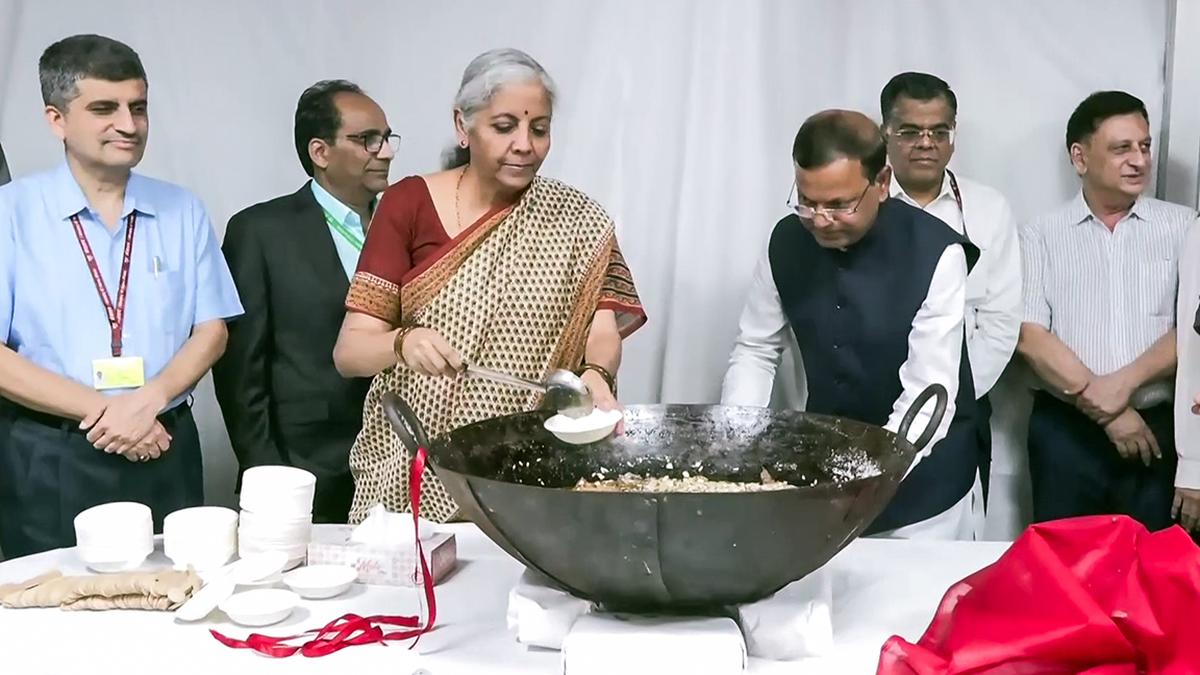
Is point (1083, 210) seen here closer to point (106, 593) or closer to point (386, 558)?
point (386, 558)

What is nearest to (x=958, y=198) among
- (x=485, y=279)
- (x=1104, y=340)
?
(x=1104, y=340)

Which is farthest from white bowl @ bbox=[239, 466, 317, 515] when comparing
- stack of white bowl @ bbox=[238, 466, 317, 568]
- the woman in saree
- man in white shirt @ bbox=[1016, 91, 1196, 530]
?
man in white shirt @ bbox=[1016, 91, 1196, 530]

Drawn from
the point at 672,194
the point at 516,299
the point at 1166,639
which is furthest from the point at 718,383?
the point at 1166,639

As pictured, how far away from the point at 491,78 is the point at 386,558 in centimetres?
92

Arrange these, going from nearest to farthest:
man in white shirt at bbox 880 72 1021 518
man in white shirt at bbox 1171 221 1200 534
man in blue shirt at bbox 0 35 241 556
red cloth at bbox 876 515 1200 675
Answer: red cloth at bbox 876 515 1200 675 → man in blue shirt at bbox 0 35 241 556 → man in white shirt at bbox 1171 221 1200 534 → man in white shirt at bbox 880 72 1021 518

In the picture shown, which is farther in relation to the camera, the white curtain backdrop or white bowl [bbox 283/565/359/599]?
the white curtain backdrop

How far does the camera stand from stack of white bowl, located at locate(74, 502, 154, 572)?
1.75 meters

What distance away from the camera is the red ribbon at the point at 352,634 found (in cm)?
149

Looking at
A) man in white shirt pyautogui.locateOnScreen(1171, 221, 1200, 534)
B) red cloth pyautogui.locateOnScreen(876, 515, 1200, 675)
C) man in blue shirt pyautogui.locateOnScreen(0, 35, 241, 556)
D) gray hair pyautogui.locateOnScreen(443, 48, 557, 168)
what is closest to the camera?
red cloth pyautogui.locateOnScreen(876, 515, 1200, 675)

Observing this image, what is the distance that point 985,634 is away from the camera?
132cm

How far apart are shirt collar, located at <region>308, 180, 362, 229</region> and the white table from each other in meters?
1.13

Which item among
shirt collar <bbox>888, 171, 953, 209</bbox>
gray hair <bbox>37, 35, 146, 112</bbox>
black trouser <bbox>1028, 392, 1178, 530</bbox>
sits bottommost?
black trouser <bbox>1028, 392, 1178, 530</bbox>

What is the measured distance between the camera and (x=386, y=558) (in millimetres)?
1723

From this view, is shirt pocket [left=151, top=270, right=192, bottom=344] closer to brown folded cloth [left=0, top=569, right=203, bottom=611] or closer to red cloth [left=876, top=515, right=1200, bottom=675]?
brown folded cloth [left=0, top=569, right=203, bottom=611]
